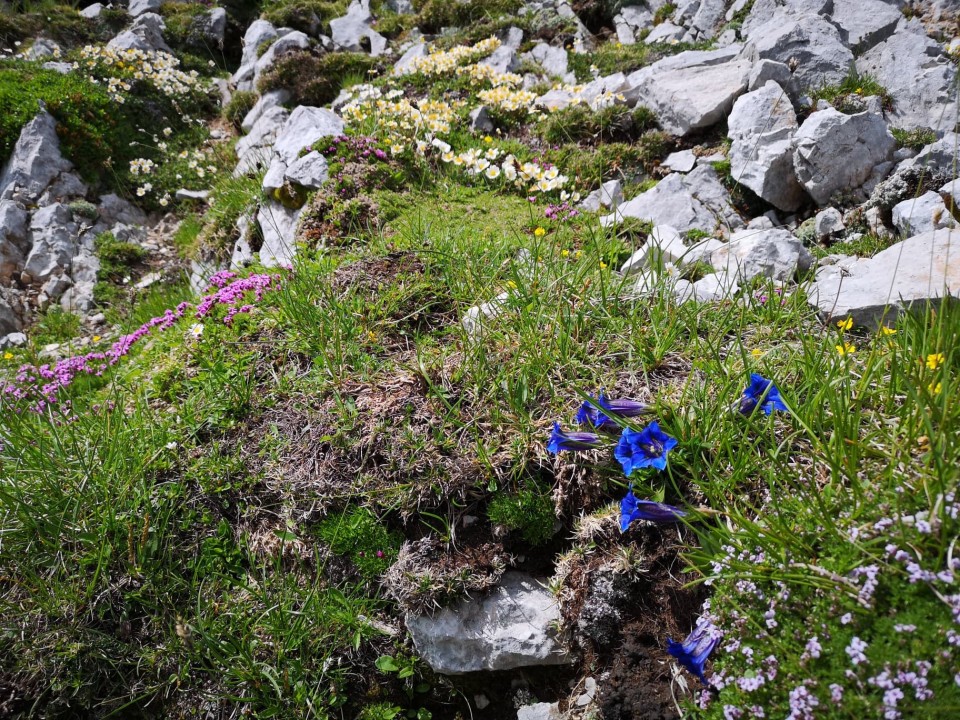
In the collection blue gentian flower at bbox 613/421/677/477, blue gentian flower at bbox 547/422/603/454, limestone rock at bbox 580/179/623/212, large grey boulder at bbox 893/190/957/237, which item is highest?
blue gentian flower at bbox 613/421/677/477

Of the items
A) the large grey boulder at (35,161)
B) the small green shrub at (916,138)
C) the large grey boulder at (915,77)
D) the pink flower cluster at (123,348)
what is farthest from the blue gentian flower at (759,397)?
the large grey boulder at (35,161)

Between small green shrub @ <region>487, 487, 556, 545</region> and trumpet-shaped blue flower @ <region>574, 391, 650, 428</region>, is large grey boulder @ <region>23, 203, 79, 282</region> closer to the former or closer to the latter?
small green shrub @ <region>487, 487, 556, 545</region>

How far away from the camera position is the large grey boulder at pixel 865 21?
6504 mm

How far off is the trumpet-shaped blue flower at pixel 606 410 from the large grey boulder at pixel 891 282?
4.16ft

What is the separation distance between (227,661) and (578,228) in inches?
151

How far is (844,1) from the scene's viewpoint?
22.9 feet

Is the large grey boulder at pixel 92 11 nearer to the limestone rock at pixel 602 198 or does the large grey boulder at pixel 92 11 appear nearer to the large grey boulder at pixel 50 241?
the large grey boulder at pixel 50 241

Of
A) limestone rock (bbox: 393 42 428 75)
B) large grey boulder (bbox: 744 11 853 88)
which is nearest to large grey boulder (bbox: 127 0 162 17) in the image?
limestone rock (bbox: 393 42 428 75)

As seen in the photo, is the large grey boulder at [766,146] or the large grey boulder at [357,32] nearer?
the large grey boulder at [766,146]

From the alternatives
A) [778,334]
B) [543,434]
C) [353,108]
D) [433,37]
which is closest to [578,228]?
[778,334]

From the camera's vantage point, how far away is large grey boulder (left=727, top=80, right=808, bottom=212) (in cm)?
522

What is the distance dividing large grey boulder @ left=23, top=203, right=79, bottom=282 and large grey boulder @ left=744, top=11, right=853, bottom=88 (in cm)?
942

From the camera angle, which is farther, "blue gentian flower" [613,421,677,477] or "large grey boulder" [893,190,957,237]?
"large grey boulder" [893,190,957,237]

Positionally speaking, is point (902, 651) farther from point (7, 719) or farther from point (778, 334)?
point (7, 719)
